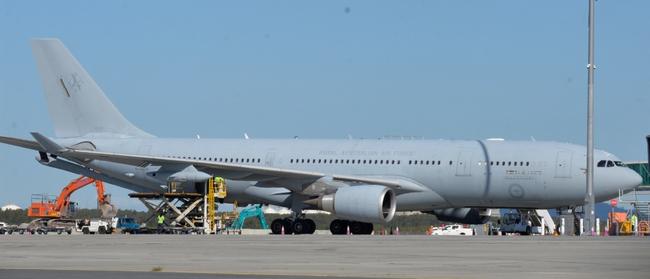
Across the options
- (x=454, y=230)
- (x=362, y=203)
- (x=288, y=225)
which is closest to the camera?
(x=362, y=203)

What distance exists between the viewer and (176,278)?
1583cm

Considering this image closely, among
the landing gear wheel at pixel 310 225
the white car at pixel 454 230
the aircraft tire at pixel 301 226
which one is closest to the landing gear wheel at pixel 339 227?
the landing gear wheel at pixel 310 225

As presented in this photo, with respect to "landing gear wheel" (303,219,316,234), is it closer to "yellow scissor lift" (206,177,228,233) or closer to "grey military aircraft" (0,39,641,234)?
"grey military aircraft" (0,39,641,234)

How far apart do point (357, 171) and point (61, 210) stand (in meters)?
25.7

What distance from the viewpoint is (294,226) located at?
4428cm

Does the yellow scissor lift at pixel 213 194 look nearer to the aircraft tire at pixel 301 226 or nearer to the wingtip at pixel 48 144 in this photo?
the aircraft tire at pixel 301 226

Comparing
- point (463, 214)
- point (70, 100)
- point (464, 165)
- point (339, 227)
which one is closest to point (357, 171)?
point (339, 227)

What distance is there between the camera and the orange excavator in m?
63.7

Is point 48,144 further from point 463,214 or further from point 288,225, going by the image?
point 463,214

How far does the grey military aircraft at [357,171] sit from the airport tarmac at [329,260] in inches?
568

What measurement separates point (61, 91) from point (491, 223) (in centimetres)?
2525

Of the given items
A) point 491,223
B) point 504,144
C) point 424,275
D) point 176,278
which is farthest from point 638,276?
point 491,223

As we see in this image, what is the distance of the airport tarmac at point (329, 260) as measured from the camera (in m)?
17.1

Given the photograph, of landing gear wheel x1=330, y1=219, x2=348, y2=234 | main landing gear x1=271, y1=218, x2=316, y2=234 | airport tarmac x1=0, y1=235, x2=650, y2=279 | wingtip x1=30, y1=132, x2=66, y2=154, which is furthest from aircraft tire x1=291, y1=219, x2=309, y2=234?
airport tarmac x1=0, y1=235, x2=650, y2=279
